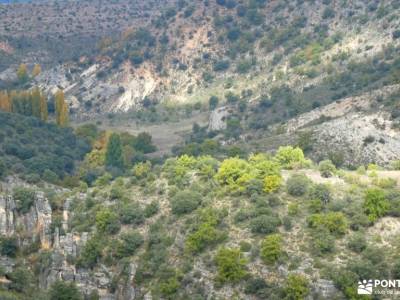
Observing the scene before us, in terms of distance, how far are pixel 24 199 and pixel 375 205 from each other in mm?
42217

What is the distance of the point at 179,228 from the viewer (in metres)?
87.7

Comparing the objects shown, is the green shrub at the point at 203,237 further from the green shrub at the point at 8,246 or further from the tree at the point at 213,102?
the tree at the point at 213,102

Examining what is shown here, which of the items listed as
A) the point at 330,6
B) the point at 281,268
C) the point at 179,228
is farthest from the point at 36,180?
the point at 330,6

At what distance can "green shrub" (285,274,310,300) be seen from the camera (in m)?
71.8

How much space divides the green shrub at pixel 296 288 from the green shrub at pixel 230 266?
4918mm

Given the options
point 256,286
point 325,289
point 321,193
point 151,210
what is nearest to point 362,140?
point 321,193

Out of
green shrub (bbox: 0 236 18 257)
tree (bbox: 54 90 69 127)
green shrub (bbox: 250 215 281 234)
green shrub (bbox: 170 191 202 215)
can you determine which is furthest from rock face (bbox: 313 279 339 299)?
tree (bbox: 54 90 69 127)

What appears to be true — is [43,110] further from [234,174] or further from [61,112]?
[234,174]

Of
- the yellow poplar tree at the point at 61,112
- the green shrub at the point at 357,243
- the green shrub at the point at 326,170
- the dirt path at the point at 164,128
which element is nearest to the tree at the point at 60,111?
the yellow poplar tree at the point at 61,112

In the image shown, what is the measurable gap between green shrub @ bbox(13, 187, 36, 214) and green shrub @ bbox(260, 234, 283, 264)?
3571cm

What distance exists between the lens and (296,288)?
71938 millimetres

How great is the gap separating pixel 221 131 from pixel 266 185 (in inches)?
2883

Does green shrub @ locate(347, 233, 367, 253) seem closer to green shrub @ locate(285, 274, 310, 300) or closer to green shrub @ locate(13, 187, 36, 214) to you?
green shrub @ locate(285, 274, 310, 300)

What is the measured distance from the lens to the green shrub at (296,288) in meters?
71.8
